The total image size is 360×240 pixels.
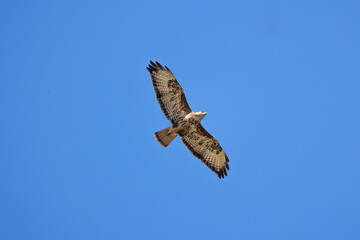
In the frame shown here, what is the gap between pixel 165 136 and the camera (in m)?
10.6

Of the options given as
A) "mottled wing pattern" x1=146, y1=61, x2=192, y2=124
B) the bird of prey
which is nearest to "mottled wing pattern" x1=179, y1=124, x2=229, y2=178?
the bird of prey

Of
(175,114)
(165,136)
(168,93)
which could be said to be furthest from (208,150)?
(168,93)

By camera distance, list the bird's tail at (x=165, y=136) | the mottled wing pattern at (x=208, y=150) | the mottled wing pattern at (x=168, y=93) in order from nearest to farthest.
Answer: the mottled wing pattern at (x=168, y=93)
the bird's tail at (x=165, y=136)
the mottled wing pattern at (x=208, y=150)

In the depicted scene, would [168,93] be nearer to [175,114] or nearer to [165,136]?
[175,114]

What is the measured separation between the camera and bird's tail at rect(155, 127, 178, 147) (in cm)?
1057

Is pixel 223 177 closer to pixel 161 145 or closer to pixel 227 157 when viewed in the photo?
pixel 227 157

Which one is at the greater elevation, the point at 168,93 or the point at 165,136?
the point at 168,93

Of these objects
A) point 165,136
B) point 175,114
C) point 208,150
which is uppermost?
point 208,150

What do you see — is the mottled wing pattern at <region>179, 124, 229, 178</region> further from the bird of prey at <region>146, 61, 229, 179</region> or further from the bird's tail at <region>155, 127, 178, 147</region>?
the bird's tail at <region>155, 127, 178, 147</region>

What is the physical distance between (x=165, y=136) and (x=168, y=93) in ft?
4.12

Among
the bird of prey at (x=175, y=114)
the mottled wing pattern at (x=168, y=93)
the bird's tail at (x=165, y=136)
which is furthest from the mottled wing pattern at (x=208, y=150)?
the mottled wing pattern at (x=168, y=93)

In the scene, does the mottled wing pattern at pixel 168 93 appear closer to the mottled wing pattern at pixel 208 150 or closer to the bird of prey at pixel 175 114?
the bird of prey at pixel 175 114

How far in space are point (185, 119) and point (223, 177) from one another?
234cm

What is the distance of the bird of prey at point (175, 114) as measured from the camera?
10344 mm
